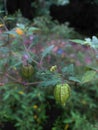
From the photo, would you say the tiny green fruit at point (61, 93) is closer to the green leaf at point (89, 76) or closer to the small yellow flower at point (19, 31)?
the green leaf at point (89, 76)

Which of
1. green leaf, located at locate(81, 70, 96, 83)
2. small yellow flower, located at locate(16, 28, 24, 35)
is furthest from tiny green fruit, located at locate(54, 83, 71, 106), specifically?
small yellow flower, located at locate(16, 28, 24, 35)

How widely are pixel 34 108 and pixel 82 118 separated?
403 millimetres

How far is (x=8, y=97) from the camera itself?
10.2 ft

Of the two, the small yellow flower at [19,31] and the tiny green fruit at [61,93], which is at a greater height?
the small yellow flower at [19,31]

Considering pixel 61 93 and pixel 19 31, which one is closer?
pixel 61 93

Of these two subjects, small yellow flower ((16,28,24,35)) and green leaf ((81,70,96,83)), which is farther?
small yellow flower ((16,28,24,35))

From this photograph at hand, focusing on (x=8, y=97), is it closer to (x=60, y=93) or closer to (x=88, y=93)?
(x=88, y=93)

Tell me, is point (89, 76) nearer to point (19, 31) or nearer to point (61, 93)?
point (61, 93)

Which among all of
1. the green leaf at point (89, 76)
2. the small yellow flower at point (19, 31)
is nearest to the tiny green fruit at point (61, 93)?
the green leaf at point (89, 76)

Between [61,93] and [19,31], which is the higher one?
[19,31]

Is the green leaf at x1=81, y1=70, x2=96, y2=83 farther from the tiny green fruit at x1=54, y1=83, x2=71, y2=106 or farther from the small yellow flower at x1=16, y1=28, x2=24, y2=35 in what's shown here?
the small yellow flower at x1=16, y1=28, x2=24, y2=35

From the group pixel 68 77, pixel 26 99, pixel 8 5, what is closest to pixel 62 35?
pixel 8 5

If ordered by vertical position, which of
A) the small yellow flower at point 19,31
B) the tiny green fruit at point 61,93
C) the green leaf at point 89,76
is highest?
the small yellow flower at point 19,31

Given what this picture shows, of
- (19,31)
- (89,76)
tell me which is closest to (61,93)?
(89,76)
